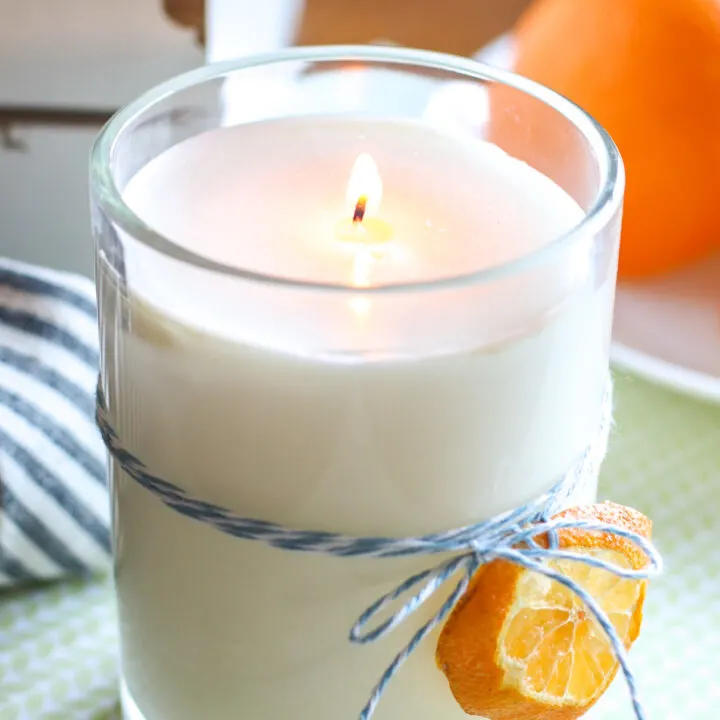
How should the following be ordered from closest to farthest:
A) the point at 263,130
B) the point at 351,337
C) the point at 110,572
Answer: the point at 351,337 → the point at 263,130 → the point at 110,572

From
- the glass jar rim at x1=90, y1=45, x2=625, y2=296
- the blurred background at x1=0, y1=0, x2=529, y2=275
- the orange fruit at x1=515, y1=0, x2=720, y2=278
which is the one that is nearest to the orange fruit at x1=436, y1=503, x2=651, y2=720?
the glass jar rim at x1=90, y1=45, x2=625, y2=296

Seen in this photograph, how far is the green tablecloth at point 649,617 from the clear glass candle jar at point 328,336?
0.24 feet

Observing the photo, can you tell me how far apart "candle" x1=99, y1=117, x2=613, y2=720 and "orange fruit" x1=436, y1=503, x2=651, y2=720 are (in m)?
0.02

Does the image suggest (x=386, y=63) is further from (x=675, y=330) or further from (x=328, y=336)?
(x=675, y=330)

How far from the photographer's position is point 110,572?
591 millimetres

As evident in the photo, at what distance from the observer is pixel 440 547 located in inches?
15.1

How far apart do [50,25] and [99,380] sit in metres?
0.35

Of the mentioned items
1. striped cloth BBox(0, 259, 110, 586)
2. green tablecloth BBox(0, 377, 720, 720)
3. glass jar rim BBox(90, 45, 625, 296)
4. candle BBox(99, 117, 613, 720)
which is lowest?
green tablecloth BBox(0, 377, 720, 720)

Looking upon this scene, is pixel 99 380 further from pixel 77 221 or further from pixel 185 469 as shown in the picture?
pixel 77 221

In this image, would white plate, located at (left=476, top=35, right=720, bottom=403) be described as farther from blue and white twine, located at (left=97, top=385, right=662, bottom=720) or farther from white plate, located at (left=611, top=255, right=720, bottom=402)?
blue and white twine, located at (left=97, top=385, right=662, bottom=720)

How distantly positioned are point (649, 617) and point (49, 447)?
320mm

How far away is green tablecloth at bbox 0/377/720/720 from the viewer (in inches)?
21.3

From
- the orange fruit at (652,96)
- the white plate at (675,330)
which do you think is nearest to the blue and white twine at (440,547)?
the white plate at (675,330)

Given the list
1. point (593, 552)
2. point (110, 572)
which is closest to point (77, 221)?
point (110, 572)
